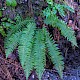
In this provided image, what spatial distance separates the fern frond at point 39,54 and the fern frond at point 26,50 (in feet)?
0.29

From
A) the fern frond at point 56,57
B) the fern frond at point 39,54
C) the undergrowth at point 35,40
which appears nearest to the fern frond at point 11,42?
the undergrowth at point 35,40

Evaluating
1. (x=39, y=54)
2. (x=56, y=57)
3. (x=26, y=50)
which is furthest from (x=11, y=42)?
(x=56, y=57)

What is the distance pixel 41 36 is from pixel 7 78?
0.89 m

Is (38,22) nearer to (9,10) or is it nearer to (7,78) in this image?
(9,10)

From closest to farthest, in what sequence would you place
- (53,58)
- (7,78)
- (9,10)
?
(53,58) < (7,78) < (9,10)

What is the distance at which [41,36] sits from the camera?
10.9 ft

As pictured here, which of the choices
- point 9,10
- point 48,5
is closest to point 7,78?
Answer: point 9,10

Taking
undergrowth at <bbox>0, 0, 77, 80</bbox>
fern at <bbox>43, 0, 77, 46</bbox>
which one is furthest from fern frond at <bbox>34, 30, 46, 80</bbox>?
fern at <bbox>43, 0, 77, 46</bbox>

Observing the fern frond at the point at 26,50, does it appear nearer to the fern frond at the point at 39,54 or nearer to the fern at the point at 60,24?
the fern frond at the point at 39,54

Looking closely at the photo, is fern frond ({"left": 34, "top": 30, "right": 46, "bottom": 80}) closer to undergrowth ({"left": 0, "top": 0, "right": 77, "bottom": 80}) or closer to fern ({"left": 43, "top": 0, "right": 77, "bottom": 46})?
undergrowth ({"left": 0, "top": 0, "right": 77, "bottom": 80})

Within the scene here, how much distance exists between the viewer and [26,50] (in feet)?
10.2

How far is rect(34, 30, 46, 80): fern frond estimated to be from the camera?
311 centimetres

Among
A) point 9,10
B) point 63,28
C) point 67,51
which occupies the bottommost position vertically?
point 67,51

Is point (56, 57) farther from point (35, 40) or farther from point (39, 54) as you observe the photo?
point (35, 40)
